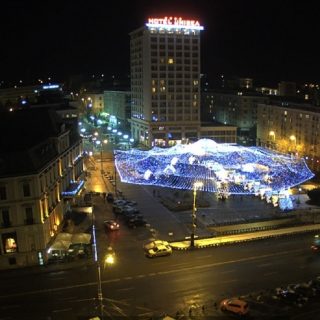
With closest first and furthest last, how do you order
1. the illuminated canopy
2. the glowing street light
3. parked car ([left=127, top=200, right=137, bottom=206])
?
parked car ([left=127, top=200, right=137, bottom=206])
the illuminated canopy
the glowing street light

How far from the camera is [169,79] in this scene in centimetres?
10688

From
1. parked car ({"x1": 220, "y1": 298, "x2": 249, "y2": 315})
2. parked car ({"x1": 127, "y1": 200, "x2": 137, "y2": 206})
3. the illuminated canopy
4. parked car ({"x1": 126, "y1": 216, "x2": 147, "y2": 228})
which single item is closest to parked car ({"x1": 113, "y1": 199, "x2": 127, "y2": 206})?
parked car ({"x1": 127, "y1": 200, "x2": 137, "y2": 206})

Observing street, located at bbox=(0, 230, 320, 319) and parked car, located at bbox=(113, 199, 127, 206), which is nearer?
street, located at bbox=(0, 230, 320, 319)

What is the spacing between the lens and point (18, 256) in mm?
38500

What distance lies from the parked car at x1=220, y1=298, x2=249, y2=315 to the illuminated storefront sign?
8420 centimetres

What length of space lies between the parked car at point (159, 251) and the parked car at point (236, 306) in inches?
413

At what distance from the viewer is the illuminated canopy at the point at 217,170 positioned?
6377 centimetres

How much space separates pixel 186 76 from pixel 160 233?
67785mm

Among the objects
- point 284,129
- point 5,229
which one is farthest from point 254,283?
point 284,129

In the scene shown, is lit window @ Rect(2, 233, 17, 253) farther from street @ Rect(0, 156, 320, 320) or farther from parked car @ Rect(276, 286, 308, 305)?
parked car @ Rect(276, 286, 308, 305)

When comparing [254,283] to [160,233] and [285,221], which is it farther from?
[285,221]

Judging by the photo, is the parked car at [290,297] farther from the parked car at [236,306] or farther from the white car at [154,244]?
the white car at [154,244]

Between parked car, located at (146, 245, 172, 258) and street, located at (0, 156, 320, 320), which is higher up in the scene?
parked car, located at (146, 245, 172, 258)

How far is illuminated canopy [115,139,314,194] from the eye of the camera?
63.8 m
